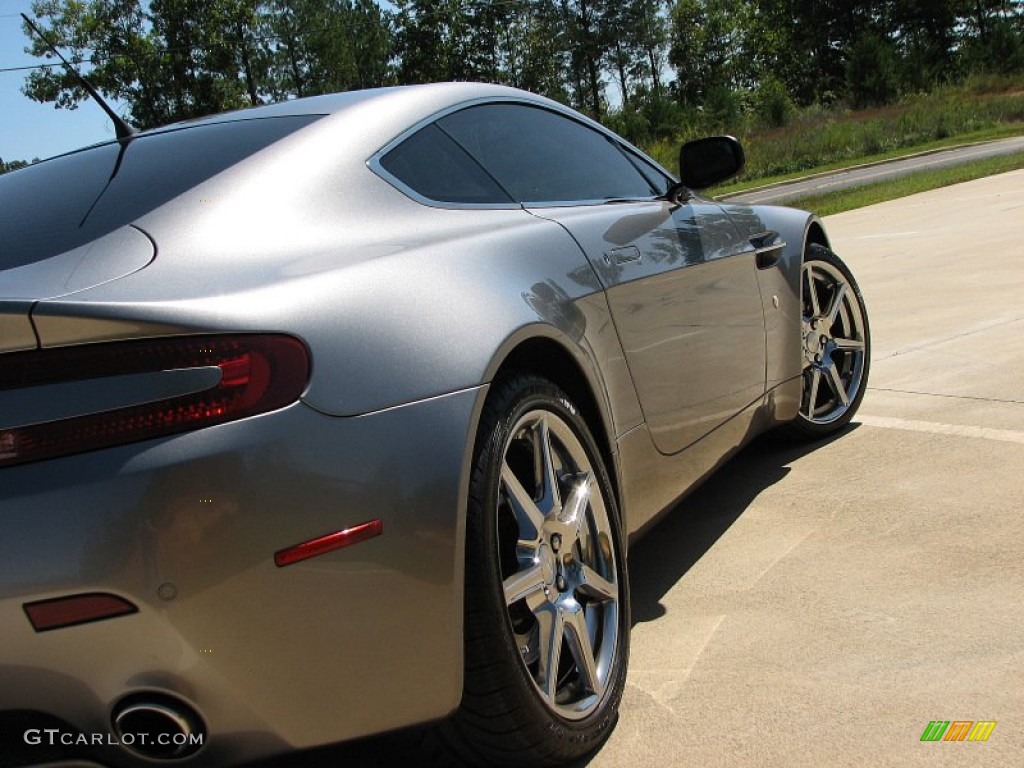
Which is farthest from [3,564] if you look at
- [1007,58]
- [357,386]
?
[1007,58]

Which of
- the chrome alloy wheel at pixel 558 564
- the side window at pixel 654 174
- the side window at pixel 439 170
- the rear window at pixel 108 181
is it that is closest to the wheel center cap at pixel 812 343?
the side window at pixel 654 174

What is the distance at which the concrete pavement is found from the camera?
8.16 ft

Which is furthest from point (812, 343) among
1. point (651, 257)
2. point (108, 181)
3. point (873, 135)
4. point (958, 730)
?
point (873, 135)

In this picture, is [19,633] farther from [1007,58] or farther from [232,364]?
[1007,58]

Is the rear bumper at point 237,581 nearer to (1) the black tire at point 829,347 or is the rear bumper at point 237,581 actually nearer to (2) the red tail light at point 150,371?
(2) the red tail light at point 150,371

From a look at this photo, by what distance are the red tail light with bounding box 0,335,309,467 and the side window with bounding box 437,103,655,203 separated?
1.28 metres

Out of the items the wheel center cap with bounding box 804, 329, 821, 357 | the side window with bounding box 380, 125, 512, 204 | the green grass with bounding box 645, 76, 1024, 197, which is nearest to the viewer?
the side window with bounding box 380, 125, 512, 204

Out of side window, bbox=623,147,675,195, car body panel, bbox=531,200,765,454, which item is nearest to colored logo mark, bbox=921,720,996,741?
car body panel, bbox=531,200,765,454

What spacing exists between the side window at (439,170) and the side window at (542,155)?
0.20 ft

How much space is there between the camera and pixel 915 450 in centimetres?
437

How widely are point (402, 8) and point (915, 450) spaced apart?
63448 millimetres

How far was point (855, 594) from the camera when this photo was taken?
10.4ft

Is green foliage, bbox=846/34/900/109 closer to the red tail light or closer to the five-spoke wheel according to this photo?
the five-spoke wheel

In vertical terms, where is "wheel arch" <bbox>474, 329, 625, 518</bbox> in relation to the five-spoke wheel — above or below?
above
